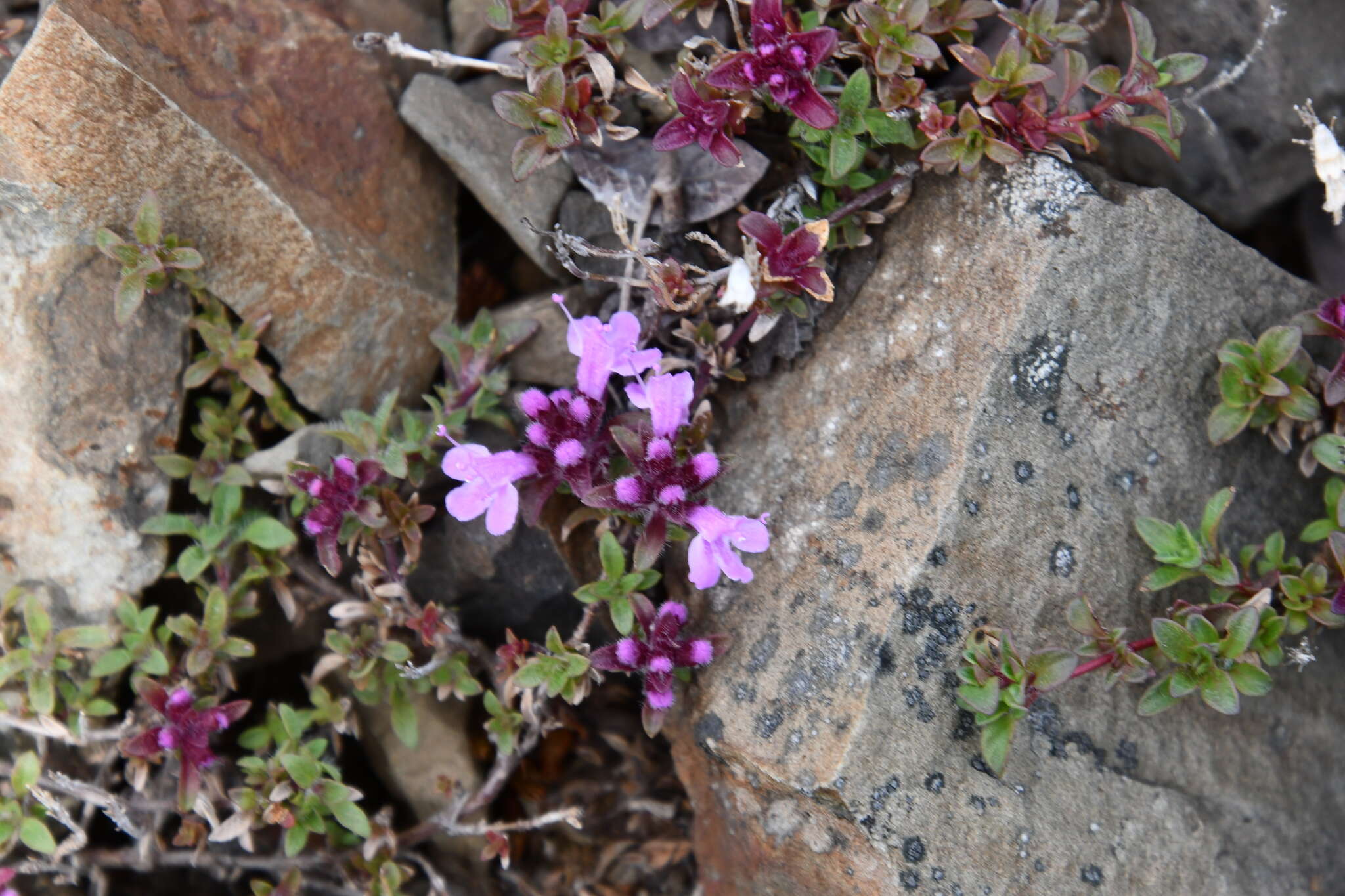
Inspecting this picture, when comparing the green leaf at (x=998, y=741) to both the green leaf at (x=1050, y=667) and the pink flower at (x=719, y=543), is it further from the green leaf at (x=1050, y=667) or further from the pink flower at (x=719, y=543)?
the pink flower at (x=719, y=543)

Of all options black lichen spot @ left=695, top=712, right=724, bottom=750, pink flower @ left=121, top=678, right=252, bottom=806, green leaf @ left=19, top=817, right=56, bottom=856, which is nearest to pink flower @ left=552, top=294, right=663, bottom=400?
black lichen spot @ left=695, top=712, right=724, bottom=750

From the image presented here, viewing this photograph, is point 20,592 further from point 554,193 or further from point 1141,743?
point 1141,743

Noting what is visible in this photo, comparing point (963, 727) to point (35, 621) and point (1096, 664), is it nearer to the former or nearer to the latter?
point (1096, 664)

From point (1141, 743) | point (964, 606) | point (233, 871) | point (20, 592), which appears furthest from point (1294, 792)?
point (20, 592)

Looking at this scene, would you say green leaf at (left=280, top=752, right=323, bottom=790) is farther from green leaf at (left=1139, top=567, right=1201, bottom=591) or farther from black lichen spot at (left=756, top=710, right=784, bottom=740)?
green leaf at (left=1139, top=567, right=1201, bottom=591)

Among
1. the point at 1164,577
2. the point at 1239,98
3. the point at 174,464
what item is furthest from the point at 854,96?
the point at 174,464

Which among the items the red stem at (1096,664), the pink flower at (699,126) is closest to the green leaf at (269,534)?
the pink flower at (699,126)
